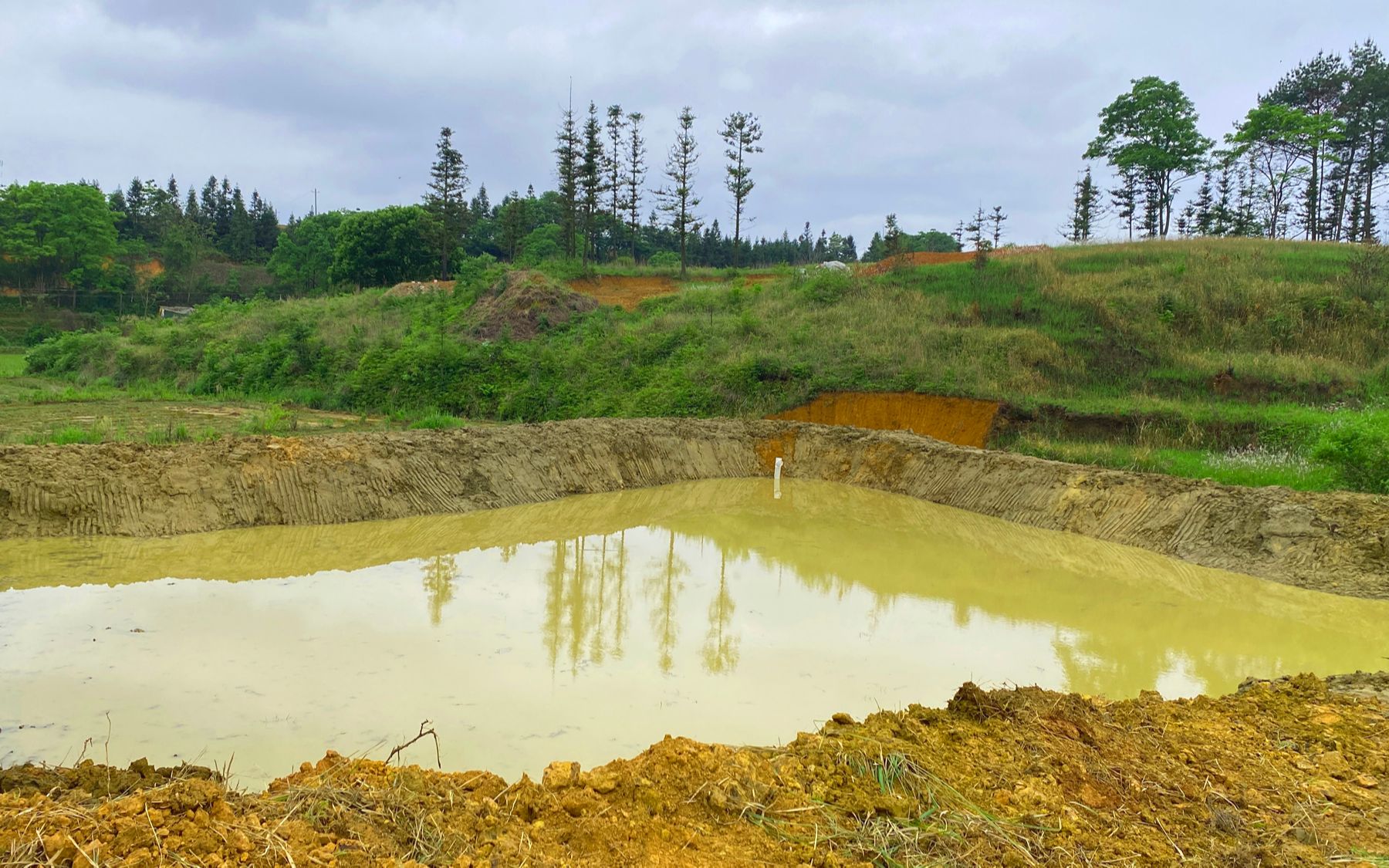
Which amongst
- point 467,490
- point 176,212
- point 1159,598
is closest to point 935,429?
point 1159,598

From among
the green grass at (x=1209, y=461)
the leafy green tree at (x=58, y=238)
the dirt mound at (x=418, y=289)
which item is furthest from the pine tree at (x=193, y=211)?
the green grass at (x=1209, y=461)

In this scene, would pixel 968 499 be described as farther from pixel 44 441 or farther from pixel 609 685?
pixel 44 441

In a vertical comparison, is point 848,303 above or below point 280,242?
below

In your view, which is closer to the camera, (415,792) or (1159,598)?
(415,792)

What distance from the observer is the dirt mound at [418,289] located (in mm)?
29158

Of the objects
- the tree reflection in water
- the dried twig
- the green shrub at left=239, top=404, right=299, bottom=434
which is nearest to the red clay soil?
the green shrub at left=239, top=404, right=299, bottom=434

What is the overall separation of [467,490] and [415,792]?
8971mm

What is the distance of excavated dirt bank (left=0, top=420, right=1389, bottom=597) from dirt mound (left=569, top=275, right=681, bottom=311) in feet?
47.4

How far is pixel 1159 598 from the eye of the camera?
354 inches

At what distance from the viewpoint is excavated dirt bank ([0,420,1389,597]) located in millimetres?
9562

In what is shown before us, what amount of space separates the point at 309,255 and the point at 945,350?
1720 inches

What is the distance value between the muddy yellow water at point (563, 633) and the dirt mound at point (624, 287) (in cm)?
1870

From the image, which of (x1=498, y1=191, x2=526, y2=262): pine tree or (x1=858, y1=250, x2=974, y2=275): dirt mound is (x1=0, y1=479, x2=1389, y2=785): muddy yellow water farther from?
(x1=498, y1=191, x2=526, y2=262): pine tree

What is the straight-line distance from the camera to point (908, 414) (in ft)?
57.9
